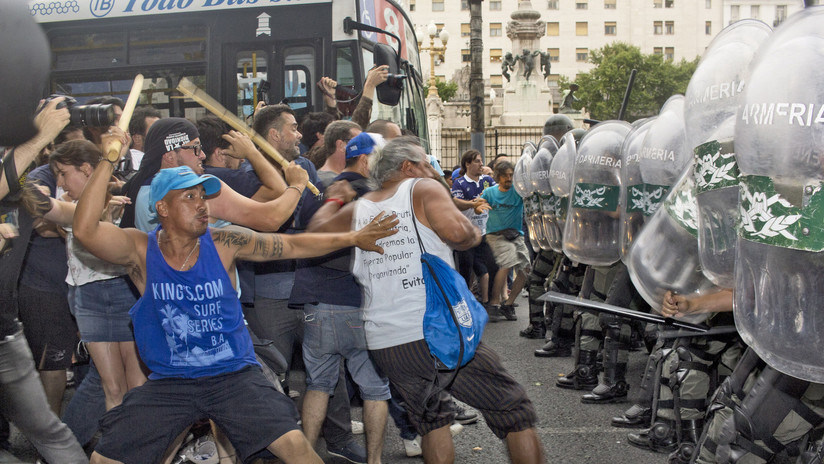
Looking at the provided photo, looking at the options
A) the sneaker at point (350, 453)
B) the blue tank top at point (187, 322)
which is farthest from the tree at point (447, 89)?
the blue tank top at point (187, 322)

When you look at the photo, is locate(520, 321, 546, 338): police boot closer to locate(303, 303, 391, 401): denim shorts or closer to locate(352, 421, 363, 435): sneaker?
locate(352, 421, 363, 435): sneaker

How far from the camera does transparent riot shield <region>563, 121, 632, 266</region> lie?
17.7 ft

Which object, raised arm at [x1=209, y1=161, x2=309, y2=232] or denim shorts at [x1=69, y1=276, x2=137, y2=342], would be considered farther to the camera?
denim shorts at [x1=69, y1=276, x2=137, y2=342]

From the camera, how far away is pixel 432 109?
1829 inches

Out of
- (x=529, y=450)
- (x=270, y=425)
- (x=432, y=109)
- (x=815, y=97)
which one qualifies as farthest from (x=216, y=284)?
(x=432, y=109)

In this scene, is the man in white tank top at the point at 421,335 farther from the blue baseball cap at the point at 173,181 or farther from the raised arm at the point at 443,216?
the blue baseball cap at the point at 173,181

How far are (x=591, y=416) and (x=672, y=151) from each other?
219 cm

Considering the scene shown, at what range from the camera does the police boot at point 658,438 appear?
467 centimetres

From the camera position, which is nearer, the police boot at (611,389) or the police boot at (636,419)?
Answer: the police boot at (636,419)

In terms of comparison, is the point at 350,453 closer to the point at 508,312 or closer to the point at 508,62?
the point at 508,312

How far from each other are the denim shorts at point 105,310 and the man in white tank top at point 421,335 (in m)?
1.53

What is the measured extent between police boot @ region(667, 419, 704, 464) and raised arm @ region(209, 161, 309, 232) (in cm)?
228

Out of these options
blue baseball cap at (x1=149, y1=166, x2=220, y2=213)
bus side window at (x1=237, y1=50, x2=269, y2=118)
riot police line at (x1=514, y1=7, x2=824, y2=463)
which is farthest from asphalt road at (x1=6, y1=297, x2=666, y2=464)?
bus side window at (x1=237, y1=50, x2=269, y2=118)

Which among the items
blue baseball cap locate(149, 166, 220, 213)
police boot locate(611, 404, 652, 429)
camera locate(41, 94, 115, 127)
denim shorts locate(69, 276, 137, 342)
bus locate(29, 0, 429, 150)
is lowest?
police boot locate(611, 404, 652, 429)
